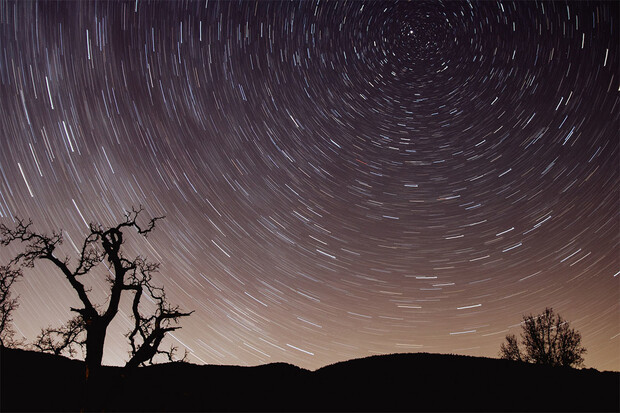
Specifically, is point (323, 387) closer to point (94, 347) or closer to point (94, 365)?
point (94, 365)

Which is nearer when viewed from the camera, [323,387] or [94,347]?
[94,347]

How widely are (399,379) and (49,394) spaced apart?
14.1m

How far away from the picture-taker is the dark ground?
1203 cm

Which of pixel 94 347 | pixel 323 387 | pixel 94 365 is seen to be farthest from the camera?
pixel 323 387

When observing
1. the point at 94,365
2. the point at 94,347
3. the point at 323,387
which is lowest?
the point at 94,365

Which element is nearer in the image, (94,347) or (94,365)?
(94,365)

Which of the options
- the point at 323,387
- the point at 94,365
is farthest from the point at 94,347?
the point at 323,387

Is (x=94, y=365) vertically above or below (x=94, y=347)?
below

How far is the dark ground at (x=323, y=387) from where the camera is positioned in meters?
12.0

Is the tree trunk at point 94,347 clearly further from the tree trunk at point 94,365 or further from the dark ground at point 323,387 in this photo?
the dark ground at point 323,387

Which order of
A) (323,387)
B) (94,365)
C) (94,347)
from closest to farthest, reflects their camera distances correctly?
(94,365), (94,347), (323,387)

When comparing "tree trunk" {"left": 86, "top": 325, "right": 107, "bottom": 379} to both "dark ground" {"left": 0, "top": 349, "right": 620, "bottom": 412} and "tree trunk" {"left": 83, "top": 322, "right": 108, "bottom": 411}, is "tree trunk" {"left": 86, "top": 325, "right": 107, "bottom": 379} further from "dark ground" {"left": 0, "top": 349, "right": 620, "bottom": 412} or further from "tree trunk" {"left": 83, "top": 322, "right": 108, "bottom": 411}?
"dark ground" {"left": 0, "top": 349, "right": 620, "bottom": 412}

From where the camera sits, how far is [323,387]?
15.2 metres

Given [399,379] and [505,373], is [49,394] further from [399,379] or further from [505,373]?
[505,373]
